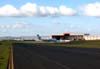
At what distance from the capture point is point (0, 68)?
27547 mm

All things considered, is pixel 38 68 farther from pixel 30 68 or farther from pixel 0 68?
pixel 0 68

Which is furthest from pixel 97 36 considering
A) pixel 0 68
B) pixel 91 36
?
pixel 0 68

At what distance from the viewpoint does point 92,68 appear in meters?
23.6

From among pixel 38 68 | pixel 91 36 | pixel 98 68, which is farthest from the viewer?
pixel 91 36

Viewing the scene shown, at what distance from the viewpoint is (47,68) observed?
24.8m

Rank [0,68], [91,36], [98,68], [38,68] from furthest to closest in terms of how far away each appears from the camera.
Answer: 1. [91,36]
2. [0,68]
3. [38,68]
4. [98,68]

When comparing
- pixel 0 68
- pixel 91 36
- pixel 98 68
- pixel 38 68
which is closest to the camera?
pixel 98 68

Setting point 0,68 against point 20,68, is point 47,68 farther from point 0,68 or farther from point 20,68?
point 0,68

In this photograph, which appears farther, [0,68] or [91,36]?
[91,36]

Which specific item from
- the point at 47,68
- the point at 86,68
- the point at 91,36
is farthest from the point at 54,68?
the point at 91,36

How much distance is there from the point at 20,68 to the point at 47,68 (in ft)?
7.92

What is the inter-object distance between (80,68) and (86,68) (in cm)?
38

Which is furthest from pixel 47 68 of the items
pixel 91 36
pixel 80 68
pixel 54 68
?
pixel 91 36

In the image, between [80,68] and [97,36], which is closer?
[80,68]
